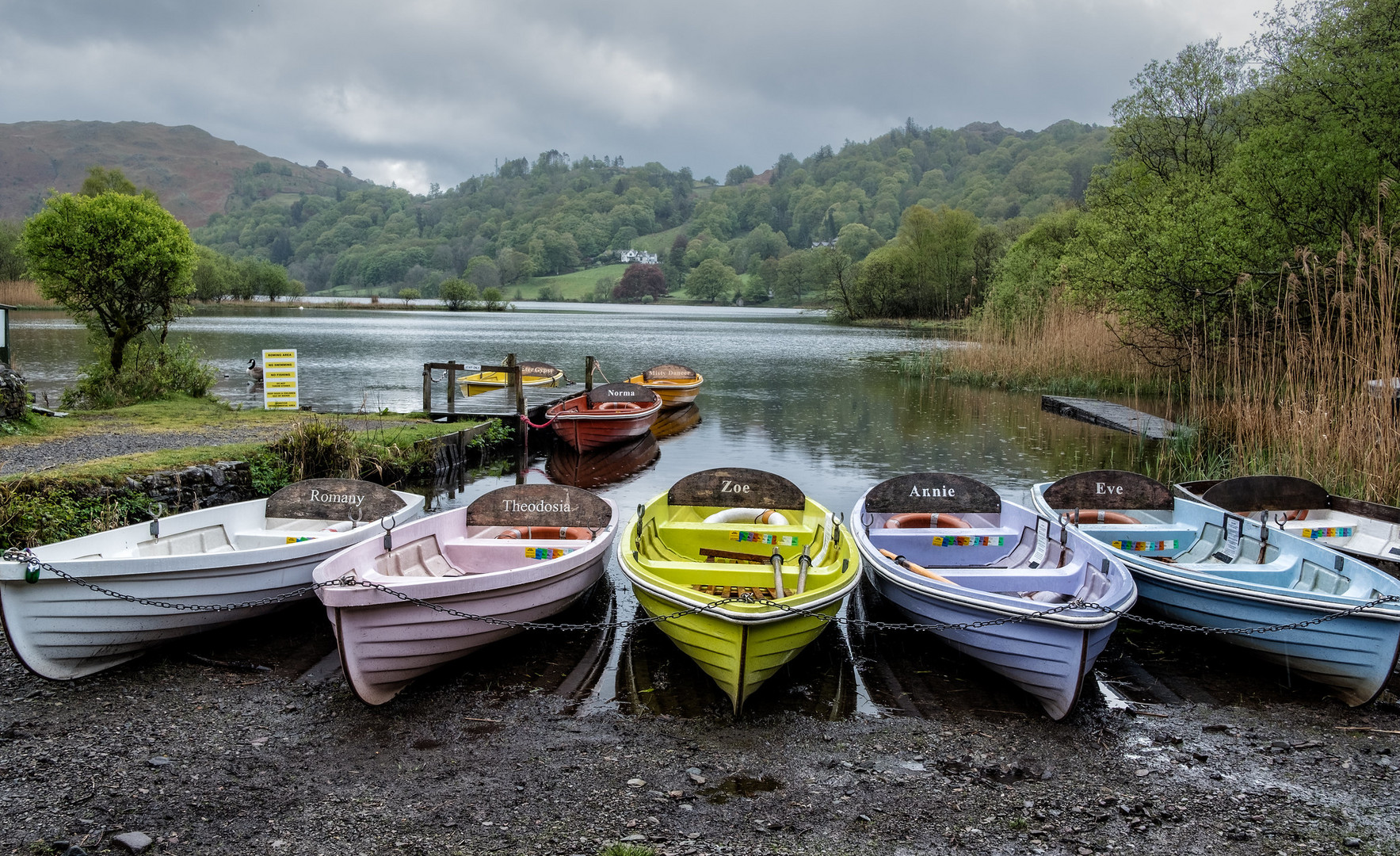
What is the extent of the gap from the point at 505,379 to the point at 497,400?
164 inches

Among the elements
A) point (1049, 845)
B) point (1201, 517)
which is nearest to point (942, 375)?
point (1201, 517)

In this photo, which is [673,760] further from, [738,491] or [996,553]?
[996,553]

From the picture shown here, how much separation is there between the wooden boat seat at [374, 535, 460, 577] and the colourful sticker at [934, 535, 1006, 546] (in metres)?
4.49

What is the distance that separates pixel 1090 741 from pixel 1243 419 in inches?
325

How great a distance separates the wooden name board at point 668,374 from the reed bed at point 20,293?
48.3m

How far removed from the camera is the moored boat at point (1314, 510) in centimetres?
807

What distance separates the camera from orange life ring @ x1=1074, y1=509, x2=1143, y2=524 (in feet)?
29.7

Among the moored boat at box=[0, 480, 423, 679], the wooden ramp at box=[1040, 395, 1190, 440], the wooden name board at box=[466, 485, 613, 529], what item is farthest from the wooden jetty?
the wooden ramp at box=[1040, 395, 1190, 440]

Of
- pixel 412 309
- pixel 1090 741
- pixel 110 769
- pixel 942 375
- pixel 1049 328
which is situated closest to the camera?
pixel 110 769

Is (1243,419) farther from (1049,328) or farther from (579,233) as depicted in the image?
(579,233)

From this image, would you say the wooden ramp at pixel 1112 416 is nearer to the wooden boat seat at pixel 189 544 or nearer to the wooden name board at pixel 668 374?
the wooden name board at pixel 668 374

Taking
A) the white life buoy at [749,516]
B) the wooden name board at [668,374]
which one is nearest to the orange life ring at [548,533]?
the white life buoy at [749,516]

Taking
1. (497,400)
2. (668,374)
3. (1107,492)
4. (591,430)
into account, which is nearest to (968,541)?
(1107,492)

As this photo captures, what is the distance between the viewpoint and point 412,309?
10169 cm
